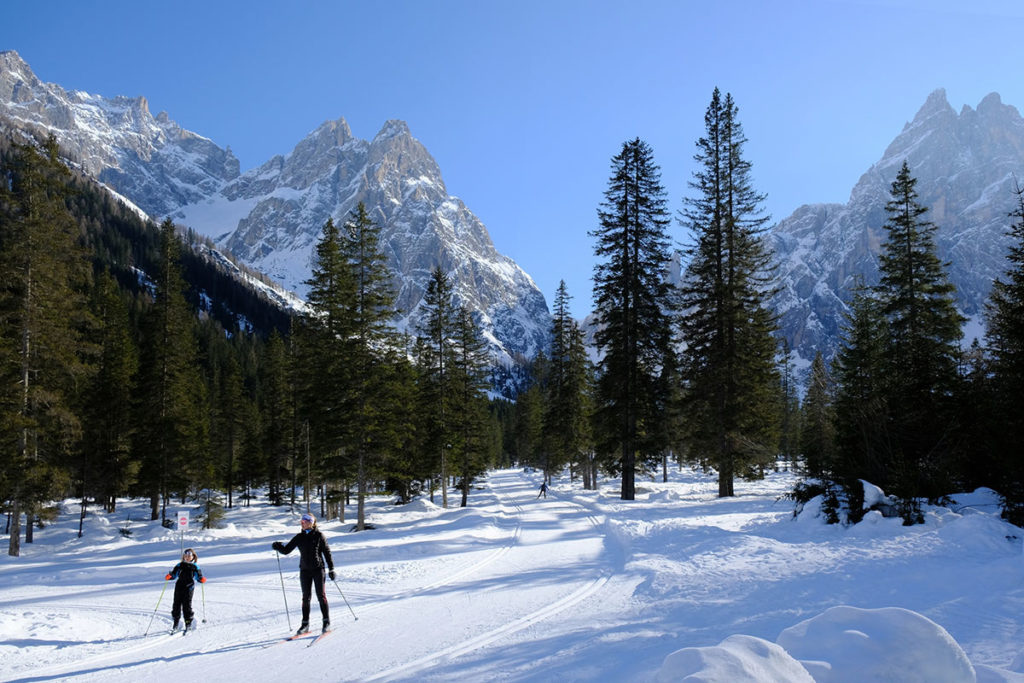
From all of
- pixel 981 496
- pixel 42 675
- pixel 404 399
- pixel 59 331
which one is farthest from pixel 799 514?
pixel 59 331

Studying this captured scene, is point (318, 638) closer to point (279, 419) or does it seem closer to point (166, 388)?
point (166, 388)

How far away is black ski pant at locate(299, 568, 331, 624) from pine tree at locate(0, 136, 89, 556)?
20.1 metres

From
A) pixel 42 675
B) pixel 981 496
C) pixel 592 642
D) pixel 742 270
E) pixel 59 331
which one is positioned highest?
pixel 742 270

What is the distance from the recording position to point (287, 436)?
39531mm

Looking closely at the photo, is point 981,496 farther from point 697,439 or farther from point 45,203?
point 45,203

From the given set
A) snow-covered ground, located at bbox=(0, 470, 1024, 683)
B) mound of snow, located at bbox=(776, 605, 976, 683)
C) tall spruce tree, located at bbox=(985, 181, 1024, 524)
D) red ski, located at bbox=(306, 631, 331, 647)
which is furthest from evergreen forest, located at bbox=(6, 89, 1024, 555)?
red ski, located at bbox=(306, 631, 331, 647)

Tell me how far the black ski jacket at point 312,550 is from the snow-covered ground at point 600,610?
113 cm

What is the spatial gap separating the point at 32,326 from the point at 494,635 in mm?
24867

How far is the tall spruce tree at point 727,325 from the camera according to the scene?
76.3 feet

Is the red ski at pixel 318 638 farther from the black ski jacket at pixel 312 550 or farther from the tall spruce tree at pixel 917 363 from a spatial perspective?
the tall spruce tree at pixel 917 363

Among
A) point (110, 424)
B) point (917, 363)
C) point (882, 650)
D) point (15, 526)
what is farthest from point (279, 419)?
point (882, 650)

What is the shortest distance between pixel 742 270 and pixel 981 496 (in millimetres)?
14053

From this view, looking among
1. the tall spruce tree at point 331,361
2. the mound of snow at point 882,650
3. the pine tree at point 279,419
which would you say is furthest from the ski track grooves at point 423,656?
the pine tree at point 279,419

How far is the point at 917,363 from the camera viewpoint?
1803 cm
